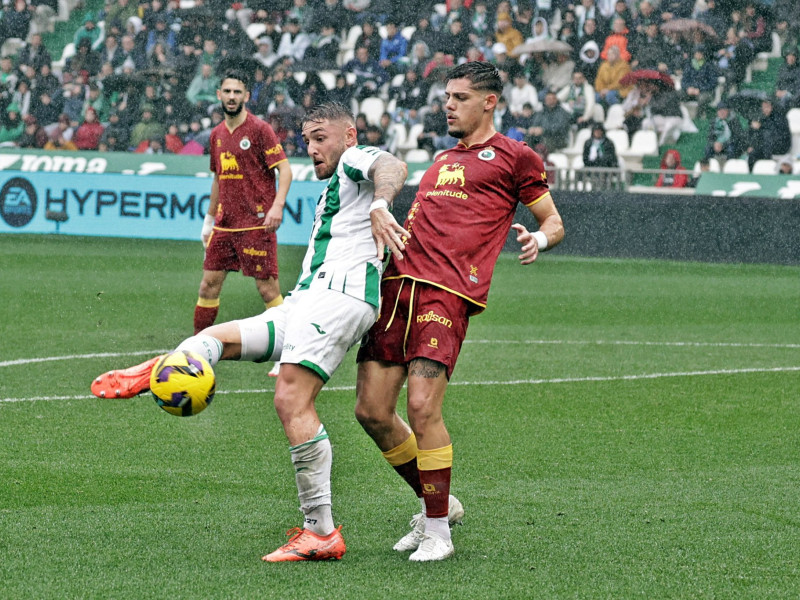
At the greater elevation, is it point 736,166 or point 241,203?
point 241,203

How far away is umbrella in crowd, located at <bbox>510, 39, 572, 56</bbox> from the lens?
23375mm

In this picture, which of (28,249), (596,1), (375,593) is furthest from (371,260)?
(596,1)

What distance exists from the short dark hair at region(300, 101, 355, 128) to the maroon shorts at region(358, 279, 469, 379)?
70cm

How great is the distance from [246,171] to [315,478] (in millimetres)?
5939

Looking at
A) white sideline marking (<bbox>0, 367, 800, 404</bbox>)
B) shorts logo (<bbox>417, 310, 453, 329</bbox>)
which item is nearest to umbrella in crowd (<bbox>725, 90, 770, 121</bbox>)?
white sideline marking (<bbox>0, 367, 800, 404</bbox>)

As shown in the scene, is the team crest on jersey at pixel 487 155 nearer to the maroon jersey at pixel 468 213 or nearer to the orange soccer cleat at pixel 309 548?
the maroon jersey at pixel 468 213

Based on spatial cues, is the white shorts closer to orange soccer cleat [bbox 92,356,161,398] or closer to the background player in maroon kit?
orange soccer cleat [bbox 92,356,161,398]

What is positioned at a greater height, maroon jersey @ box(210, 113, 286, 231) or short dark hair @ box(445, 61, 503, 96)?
short dark hair @ box(445, 61, 503, 96)

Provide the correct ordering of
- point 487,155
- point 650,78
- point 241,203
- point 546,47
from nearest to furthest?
point 487,155, point 241,203, point 650,78, point 546,47

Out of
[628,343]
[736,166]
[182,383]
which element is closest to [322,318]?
[182,383]

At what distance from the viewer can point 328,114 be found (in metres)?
4.98

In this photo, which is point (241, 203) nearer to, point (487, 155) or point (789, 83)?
point (487, 155)

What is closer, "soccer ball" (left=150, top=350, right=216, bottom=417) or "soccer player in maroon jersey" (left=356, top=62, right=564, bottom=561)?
"soccer ball" (left=150, top=350, right=216, bottom=417)

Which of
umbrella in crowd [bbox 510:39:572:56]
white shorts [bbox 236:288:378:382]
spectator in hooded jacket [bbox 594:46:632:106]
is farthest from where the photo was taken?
umbrella in crowd [bbox 510:39:572:56]
